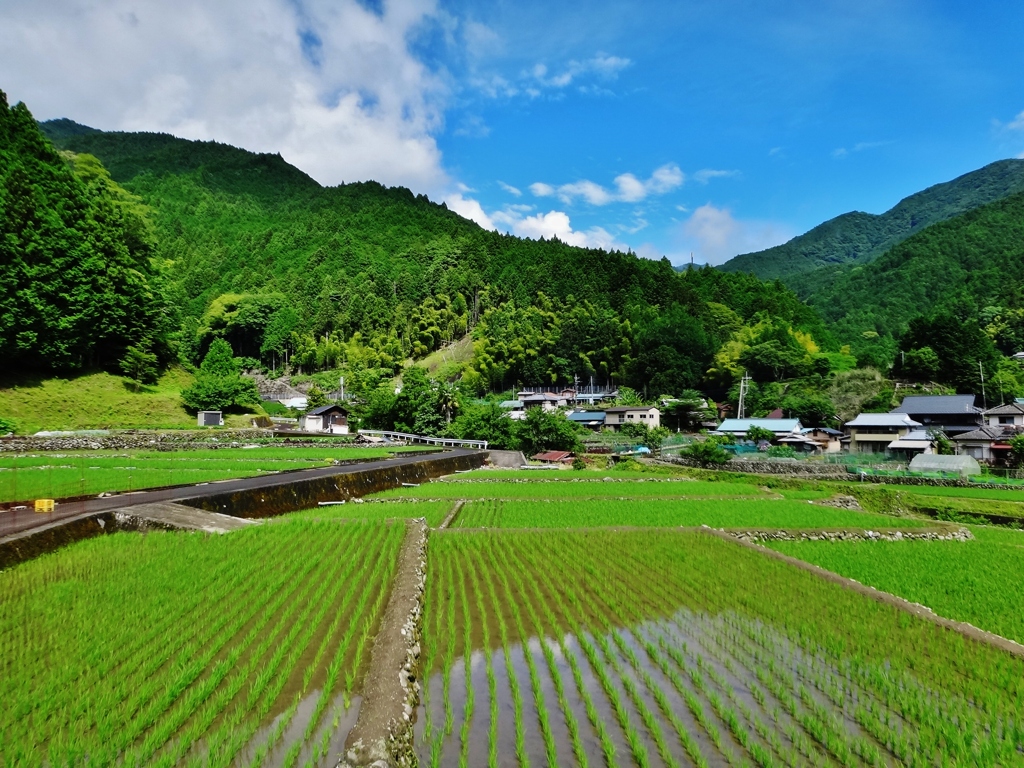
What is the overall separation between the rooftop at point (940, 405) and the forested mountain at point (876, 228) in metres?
129

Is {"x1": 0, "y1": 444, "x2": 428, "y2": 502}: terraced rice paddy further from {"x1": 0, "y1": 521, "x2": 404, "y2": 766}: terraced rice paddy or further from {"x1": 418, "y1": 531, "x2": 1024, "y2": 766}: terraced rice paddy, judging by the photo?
{"x1": 418, "y1": 531, "x2": 1024, "y2": 766}: terraced rice paddy

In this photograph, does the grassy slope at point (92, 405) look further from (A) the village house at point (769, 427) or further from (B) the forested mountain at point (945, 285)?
(B) the forested mountain at point (945, 285)

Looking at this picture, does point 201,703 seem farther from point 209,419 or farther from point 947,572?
point 209,419

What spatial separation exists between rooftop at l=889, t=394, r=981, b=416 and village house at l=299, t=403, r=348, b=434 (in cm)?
4024

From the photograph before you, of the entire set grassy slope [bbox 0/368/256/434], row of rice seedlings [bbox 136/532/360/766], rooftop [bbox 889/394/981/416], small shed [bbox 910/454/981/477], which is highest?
grassy slope [bbox 0/368/256/434]

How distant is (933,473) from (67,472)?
35.8 meters

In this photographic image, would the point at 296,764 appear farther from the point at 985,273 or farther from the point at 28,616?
the point at 985,273

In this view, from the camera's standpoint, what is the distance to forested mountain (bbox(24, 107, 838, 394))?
68750 mm

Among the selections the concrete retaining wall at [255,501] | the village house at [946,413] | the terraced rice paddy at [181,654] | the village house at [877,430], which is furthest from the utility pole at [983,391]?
the terraced rice paddy at [181,654]

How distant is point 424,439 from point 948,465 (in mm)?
29322

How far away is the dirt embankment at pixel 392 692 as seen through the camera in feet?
10.7

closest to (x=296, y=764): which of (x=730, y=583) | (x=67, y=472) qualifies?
(x=730, y=583)

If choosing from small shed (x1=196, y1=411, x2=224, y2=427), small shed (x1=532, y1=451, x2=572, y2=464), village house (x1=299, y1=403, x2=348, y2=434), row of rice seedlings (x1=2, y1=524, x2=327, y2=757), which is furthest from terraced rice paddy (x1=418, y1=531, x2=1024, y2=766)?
village house (x1=299, y1=403, x2=348, y2=434)

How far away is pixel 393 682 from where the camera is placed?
162 inches
